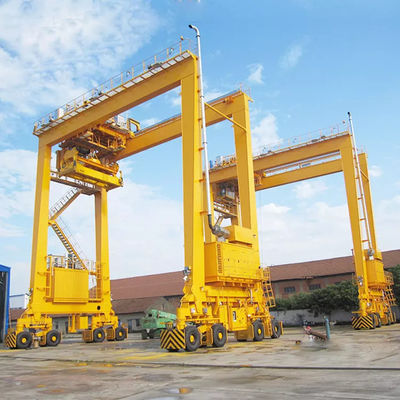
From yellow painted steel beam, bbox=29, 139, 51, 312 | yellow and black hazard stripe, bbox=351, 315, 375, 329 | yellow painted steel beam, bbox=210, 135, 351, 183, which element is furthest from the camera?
yellow painted steel beam, bbox=210, 135, 351, 183

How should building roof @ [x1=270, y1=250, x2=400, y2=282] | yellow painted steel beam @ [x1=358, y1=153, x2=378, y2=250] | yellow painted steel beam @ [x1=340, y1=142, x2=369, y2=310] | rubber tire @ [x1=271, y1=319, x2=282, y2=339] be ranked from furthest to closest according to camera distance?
building roof @ [x1=270, y1=250, x2=400, y2=282]
yellow painted steel beam @ [x1=358, y1=153, x2=378, y2=250]
yellow painted steel beam @ [x1=340, y1=142, x2=369, y2=310]
rubber tire @ [x1=271, y1=319, x2=282, y2=339]

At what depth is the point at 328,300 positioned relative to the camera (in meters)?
28.6

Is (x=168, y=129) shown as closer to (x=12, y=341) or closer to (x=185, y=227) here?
(x=185, y=227)

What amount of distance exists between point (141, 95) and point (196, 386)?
14124 millimetres

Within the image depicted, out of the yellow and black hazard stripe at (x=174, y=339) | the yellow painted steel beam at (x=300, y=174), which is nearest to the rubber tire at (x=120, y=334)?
the yellow and black hazard stripe at (x=174, y=339)

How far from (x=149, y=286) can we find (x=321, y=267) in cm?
1734

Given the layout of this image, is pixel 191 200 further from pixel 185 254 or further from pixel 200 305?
pixel 200 305

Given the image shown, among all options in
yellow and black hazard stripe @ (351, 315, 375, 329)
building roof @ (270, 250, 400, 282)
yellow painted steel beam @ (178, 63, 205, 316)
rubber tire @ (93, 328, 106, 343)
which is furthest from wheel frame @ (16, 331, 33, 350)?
building roof @ (270, 250, 400, 282)

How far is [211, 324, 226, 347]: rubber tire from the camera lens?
44.9 ft

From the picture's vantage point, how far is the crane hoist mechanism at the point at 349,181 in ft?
76.8

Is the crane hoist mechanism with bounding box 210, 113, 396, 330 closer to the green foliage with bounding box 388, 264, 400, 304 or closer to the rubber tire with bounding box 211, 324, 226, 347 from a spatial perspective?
the green foliage with bounding box 388, 264, 400, 304

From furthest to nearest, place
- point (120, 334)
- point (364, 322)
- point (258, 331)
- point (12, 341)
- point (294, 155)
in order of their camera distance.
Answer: point (294, 155) → point (120, 334) → point (364, 322) → point (12, 341) → point (258, 331)

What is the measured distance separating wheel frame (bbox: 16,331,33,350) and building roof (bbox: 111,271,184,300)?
20307 millimetres

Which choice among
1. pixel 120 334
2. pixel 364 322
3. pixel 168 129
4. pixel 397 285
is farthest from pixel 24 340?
pixel 397 285
